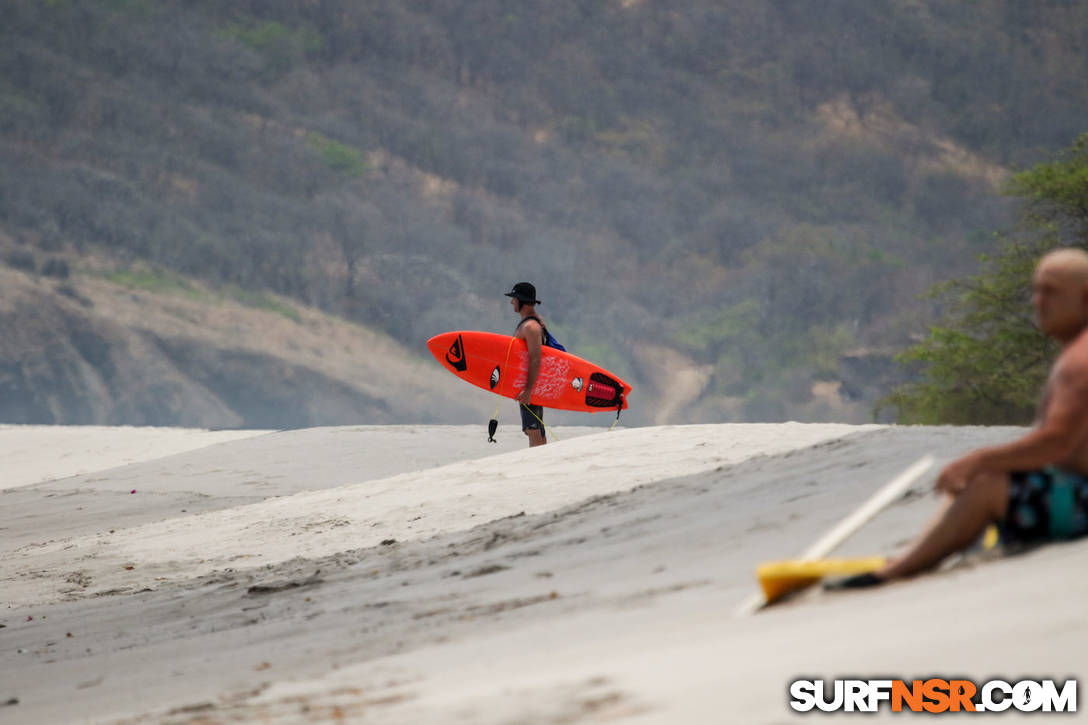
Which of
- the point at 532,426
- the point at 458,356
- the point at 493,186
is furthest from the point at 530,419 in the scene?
the point at 493,186

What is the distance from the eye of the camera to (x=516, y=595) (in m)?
5.03

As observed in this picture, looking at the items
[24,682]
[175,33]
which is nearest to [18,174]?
[175,33]

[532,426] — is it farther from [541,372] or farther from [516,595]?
[516,595]

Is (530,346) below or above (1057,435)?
above

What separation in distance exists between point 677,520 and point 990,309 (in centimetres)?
2192

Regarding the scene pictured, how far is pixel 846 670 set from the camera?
8.59 feet

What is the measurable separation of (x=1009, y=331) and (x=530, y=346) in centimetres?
1853

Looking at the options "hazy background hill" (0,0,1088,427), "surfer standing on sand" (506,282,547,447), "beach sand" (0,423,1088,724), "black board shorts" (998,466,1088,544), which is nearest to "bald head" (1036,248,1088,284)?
"black board shorts" (998,466,1088,544)

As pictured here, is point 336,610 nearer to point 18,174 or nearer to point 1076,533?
point 1076,533

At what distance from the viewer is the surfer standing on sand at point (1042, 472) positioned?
335 cm

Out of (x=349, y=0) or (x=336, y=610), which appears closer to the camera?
(x=336, y=610)

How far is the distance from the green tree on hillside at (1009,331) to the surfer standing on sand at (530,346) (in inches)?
669

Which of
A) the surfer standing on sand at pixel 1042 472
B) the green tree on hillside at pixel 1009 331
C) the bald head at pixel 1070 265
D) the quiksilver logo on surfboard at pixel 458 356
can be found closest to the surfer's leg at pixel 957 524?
the surfer standing on sand at pixel 1042 472

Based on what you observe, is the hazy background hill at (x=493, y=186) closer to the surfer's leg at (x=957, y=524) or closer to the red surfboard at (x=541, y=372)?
the red surfboard at (x=541, y=372)
